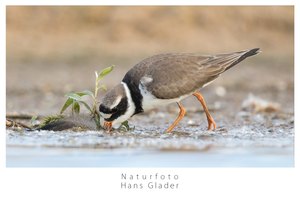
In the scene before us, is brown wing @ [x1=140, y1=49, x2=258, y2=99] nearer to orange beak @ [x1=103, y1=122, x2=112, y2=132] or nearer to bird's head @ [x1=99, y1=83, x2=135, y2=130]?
bird's head @ [x1=99, y1=83, x2=135, y2=130]

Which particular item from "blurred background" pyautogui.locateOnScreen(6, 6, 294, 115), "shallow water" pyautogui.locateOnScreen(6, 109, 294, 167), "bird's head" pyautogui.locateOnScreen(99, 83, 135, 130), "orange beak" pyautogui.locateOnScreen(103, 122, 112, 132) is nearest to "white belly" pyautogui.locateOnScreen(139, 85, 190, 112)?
"bird's head" pyautogui.locateOnScreen(99, 83, 135, 130)

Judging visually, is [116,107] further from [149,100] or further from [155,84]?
[155,84]

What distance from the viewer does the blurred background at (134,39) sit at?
48.1 ft

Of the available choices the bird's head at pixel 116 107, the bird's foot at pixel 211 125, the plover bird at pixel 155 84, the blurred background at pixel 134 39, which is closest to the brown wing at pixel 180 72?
the plover bird at pixel 155 84

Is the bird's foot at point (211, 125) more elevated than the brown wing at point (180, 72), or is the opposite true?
the brown wing at point (180, 72)

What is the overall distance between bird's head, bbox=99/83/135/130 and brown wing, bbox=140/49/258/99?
0.30 meters

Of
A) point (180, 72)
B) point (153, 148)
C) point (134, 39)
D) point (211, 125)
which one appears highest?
point (134, 39)

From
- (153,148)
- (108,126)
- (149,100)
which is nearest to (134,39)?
(149,100)

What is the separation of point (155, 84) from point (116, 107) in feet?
1.88

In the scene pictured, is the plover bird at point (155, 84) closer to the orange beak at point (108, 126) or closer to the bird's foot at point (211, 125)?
the orange beak at point (108, 126)

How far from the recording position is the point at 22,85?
13.5 meters

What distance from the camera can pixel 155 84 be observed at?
8.34 meters

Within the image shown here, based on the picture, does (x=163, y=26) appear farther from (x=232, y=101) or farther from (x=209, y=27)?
(x=232, y=101)
